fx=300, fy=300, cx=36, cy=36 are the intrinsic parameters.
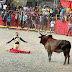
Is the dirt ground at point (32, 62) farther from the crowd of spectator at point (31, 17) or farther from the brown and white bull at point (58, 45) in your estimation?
the crowd of spectator at point (31, 17)

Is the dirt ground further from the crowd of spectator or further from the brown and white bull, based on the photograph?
the crowd of spectator

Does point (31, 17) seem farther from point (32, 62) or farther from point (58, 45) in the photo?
point (58, 45)

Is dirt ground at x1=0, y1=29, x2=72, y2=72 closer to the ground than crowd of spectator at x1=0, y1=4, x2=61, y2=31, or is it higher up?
closer to the ground

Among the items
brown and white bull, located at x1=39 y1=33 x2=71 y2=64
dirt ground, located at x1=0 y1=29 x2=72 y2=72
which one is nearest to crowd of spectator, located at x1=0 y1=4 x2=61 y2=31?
dirt ground, located at x1=0 y1=29 x2=72 y2=72

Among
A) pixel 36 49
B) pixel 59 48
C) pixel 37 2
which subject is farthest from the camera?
pixel 37 2

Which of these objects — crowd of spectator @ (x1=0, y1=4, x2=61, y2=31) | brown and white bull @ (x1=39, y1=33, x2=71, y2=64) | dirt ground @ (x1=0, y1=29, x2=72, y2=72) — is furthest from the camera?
crowd of spectator @ (x1=0, y1=4, x2=61, y2=31)

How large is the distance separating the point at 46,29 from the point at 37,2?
15183 millimetres

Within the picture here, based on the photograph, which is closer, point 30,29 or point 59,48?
point 59,48

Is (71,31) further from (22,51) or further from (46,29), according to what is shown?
(22,51)

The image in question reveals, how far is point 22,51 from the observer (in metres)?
16.4

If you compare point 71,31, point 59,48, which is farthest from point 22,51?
point 71,31

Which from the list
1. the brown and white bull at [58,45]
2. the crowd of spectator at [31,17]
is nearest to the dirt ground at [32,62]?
the brown and white bull at [58,45]

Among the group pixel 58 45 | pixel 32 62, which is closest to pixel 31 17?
pixel 32 62

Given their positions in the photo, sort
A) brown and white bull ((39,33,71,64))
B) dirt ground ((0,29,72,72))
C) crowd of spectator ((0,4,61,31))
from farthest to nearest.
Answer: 1. crowd of spectator ((0,4,61,31))
2. brown and white bull ((39,33,71,64))
3. dirt ground ((0,29,72,72))
